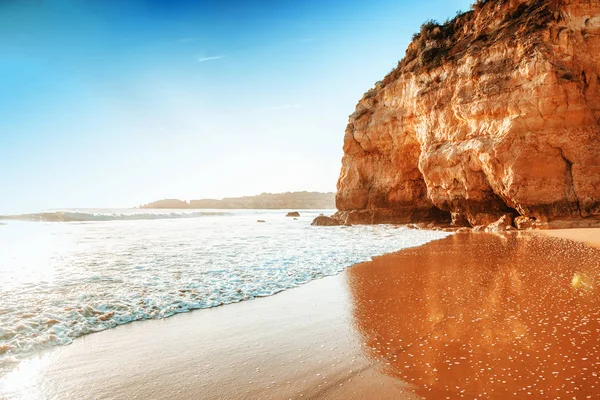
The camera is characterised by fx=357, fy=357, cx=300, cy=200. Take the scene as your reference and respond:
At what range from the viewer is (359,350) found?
10.8 feet

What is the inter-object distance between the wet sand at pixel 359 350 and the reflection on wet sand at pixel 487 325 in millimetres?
13

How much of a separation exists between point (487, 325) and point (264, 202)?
8800 cm

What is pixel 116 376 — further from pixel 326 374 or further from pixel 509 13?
pixel 509 13

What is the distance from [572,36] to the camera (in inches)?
533

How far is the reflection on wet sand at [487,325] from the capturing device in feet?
8.28

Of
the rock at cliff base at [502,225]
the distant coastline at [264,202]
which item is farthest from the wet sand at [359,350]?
the distant coastline at [264,202]

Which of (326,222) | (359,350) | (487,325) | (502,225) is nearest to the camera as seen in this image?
(359,350)

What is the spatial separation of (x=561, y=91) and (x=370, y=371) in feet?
48.5

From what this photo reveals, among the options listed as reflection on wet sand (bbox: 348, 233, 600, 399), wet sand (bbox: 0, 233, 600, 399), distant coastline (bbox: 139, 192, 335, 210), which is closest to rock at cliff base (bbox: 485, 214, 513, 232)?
reflection on wet sand (bbox: 348, 233, 600, 399)

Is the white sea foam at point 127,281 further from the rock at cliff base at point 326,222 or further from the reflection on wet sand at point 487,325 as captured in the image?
the rock at cliff base at point 326,222

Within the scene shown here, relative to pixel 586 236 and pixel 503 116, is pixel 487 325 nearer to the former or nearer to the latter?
pixel 586 236

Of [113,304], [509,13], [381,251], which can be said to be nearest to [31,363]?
[113,304]

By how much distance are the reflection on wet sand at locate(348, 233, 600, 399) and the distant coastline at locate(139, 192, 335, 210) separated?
84.4m

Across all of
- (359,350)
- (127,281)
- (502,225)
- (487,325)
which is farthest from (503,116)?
(127,281)
